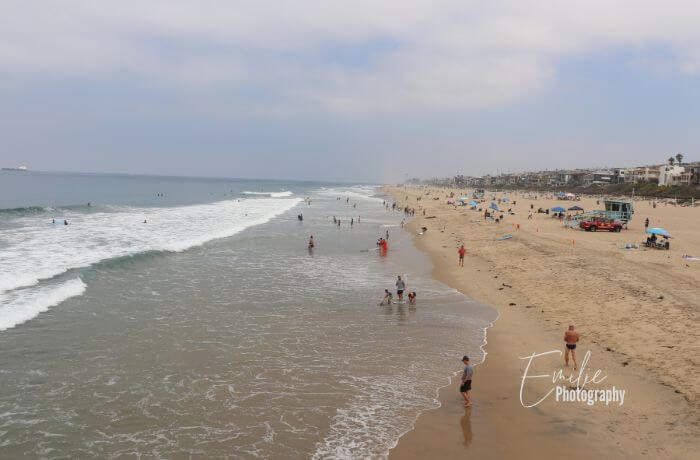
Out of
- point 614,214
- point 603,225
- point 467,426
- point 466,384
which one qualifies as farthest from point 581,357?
point 614,214

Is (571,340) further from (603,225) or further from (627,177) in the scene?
(627,177)

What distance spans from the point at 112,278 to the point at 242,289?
263 inches

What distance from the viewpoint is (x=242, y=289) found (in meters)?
19.8

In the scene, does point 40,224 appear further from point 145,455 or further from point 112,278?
point 145,455

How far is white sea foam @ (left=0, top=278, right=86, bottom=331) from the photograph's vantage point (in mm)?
14648

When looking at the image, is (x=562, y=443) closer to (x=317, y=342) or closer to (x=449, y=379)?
(x=449, y=379)

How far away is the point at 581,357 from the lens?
39.4ft

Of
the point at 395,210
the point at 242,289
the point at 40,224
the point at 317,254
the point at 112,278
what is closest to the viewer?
the point at 242,289

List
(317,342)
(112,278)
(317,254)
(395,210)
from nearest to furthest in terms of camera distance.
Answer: (317,342) → (112,278) → (317,254) → (395,210)

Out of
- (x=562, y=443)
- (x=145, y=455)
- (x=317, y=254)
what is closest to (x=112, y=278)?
(x=317, y=254)

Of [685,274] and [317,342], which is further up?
[685,274]

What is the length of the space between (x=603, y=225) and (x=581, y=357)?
92.4 ft

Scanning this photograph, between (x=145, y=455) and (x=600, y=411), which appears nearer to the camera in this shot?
(x=145, y=455)

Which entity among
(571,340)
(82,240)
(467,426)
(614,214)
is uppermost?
(614,214)
